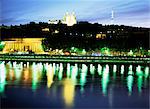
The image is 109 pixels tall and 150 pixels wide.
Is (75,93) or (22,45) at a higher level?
(22,45)

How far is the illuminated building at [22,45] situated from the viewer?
74938 mm

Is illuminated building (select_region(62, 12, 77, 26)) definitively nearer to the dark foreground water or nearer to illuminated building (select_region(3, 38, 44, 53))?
illuminated building (select_region(3, 38, 44, 53))

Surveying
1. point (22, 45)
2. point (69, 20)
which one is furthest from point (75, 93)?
point (69, 20)

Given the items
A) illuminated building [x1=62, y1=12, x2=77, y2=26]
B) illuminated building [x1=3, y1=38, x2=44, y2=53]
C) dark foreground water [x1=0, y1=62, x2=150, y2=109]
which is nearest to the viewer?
dark foreground water [x1=0, y1=62, x2=150, y2=109]

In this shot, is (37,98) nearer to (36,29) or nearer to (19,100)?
(19,100)

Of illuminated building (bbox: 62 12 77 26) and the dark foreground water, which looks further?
illuminated building (bbox: 62 12 77 26)

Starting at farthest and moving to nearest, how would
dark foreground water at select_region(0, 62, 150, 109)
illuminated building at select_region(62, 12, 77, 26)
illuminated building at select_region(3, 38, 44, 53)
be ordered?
1. illuminated building at select_region(62, 12, 77, 26)
2. illuminated building at select_region(3, 38, 44, 53)
3. dark foreground water at select_region(0, 62, 150, 109)

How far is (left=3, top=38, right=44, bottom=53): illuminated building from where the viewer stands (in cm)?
7494

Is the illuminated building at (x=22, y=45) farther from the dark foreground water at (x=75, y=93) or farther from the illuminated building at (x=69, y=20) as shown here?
the dark foreground water at (x=75, y=93)

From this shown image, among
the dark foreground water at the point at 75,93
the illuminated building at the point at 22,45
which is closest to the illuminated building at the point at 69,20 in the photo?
the illuminated building at the point at 22,45

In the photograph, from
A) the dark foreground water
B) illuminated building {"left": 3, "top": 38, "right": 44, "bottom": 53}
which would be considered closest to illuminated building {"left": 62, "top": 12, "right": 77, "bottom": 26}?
illuminated building {"left": 3, "top": 38, "right": 44, "bottom": 53}

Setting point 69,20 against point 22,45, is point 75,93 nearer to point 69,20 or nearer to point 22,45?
point 22,45

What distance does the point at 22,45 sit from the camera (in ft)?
252

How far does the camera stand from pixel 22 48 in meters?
76.2
